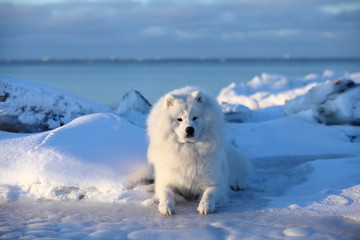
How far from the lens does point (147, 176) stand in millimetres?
5184

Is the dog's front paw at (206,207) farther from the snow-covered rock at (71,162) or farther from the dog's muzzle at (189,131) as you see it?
the snow-covered rock at (71,162)

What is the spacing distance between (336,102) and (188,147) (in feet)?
17.3

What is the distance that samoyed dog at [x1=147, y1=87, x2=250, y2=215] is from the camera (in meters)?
4.38

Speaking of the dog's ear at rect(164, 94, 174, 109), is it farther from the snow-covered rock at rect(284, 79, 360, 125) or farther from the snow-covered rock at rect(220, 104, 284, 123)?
the snow-covered rock at rect(220, 104, 284, 123)

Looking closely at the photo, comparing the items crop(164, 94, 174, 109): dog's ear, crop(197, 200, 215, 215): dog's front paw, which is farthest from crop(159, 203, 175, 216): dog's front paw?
crop(164, 94, 174, 109): dog's ear

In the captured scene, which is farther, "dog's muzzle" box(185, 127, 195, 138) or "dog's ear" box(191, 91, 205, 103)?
"dog's ear" box(191, 91, 205, 103)

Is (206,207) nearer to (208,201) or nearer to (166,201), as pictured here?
(208,201)

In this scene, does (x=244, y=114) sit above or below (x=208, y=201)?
above

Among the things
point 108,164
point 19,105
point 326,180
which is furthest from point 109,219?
point 19,105

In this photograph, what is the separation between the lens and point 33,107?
22.9 ft

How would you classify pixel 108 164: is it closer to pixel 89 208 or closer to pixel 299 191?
pixel 89 208

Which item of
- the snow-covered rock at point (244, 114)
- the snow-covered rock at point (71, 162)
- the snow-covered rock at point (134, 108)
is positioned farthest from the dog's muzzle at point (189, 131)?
the snow-covered rock at point (244, 114)

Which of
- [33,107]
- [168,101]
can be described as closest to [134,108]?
[33,107]

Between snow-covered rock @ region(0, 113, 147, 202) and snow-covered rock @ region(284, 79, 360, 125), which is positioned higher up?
snow-covered rock @ region(284, 79, 360, 125)
